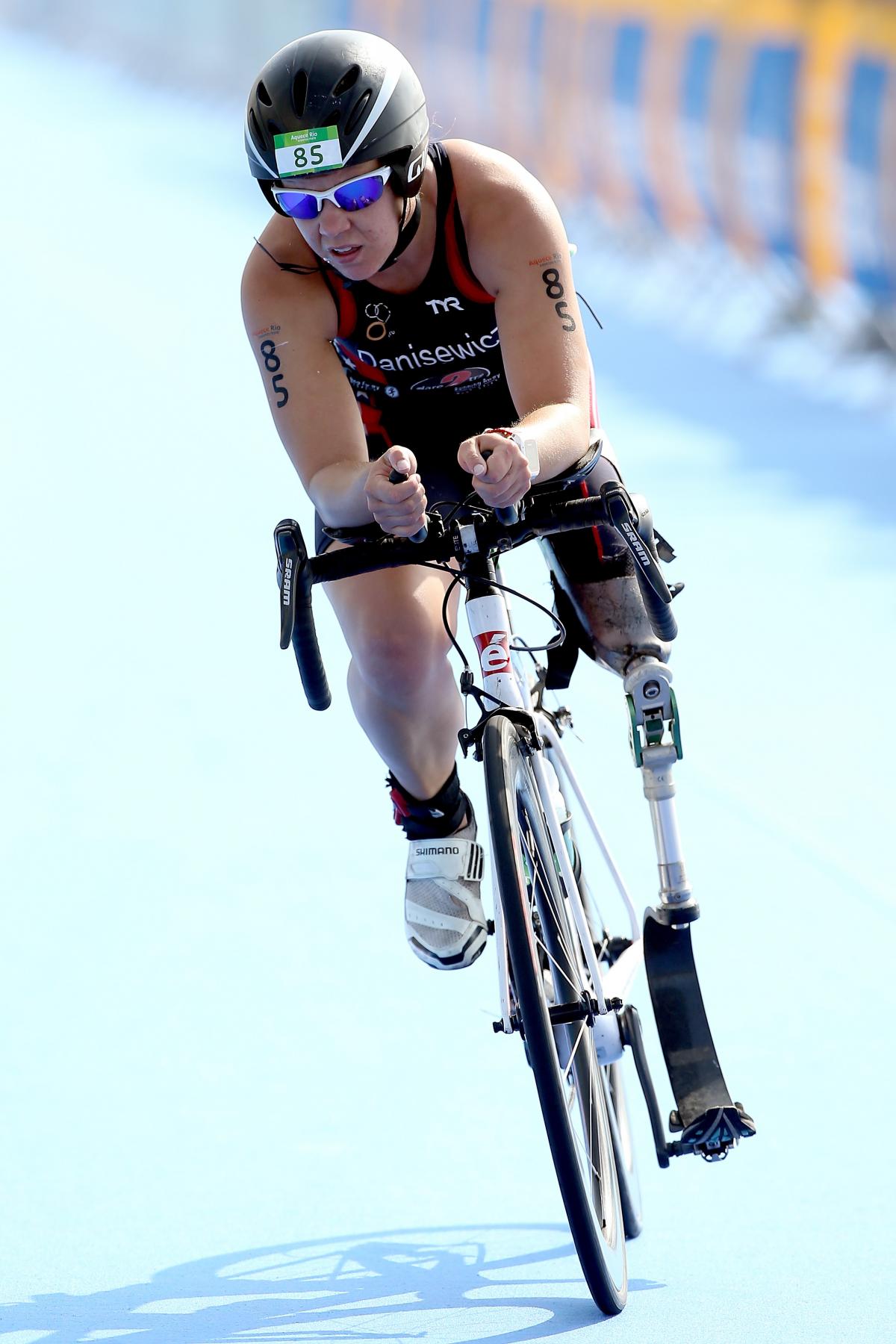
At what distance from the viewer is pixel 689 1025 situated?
11.1 feet

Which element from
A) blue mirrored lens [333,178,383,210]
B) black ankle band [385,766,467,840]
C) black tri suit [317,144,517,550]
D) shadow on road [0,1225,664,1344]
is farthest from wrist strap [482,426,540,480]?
shadow on road [0,1225,664,1344]

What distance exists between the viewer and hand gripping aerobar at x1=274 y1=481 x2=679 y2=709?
3.05 m

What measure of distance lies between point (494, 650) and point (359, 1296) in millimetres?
1193

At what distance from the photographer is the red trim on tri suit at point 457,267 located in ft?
11.2

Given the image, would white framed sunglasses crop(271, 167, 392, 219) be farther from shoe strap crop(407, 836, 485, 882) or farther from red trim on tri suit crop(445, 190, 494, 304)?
shoe strap crop(407, 836, 485, 882)

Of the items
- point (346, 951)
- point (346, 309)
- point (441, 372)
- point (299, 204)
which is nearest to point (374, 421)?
point (441, 372)

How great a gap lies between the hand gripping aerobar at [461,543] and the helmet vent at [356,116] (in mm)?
636

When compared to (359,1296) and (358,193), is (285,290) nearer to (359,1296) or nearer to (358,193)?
(358,193)

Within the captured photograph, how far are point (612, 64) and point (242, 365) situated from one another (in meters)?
3.15

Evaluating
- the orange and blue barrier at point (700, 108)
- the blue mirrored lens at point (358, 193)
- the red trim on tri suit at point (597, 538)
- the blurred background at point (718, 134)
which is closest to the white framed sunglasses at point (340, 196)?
the blue mirrored lens at point (358, 193)

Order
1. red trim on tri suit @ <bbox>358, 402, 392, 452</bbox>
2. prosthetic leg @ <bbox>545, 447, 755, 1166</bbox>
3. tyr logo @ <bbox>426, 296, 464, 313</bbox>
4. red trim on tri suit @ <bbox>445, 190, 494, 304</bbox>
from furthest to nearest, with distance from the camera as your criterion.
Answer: red trim on tri suit @ <bbox>358, 402, 392, 452</bbox> → tyr logo @ <bbox>426, 296, 464, 313</bbox> → red trim on tri suit @ <bbox>445, 190, 494, 304</bbox> → prosthetic leg @ <bbox>545, 447, 755, 1166</bbox>

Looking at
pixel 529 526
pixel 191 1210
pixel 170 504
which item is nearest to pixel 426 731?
pixel 529 526

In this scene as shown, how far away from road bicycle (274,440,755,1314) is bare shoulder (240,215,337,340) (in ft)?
1.50

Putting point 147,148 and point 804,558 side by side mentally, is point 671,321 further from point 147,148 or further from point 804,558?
point 147,148
